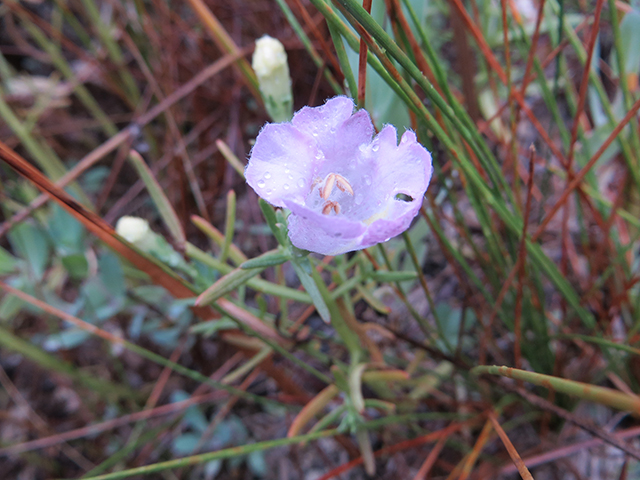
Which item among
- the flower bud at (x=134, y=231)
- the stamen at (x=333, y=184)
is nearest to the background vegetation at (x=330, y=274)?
the flower bud at (x=134, y=231)

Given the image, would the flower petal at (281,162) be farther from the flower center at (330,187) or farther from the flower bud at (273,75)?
the flower bud at (273,75)

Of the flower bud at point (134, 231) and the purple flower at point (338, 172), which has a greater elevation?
the flower bud at point (134, 231)

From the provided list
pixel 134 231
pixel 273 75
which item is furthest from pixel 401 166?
pixel 134 231

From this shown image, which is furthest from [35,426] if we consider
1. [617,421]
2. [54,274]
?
[617,421]

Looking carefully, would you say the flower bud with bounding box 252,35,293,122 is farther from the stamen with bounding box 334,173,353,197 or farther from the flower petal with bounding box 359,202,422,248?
the flower petal with bounding box 359,202,422,248

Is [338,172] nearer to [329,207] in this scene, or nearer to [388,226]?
[329,207]

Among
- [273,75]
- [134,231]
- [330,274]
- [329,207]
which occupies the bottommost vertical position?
[330,274]

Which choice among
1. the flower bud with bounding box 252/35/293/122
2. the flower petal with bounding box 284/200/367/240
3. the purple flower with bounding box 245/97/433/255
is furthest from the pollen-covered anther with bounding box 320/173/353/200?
the flower bud with bounding box 252/35/293/122
